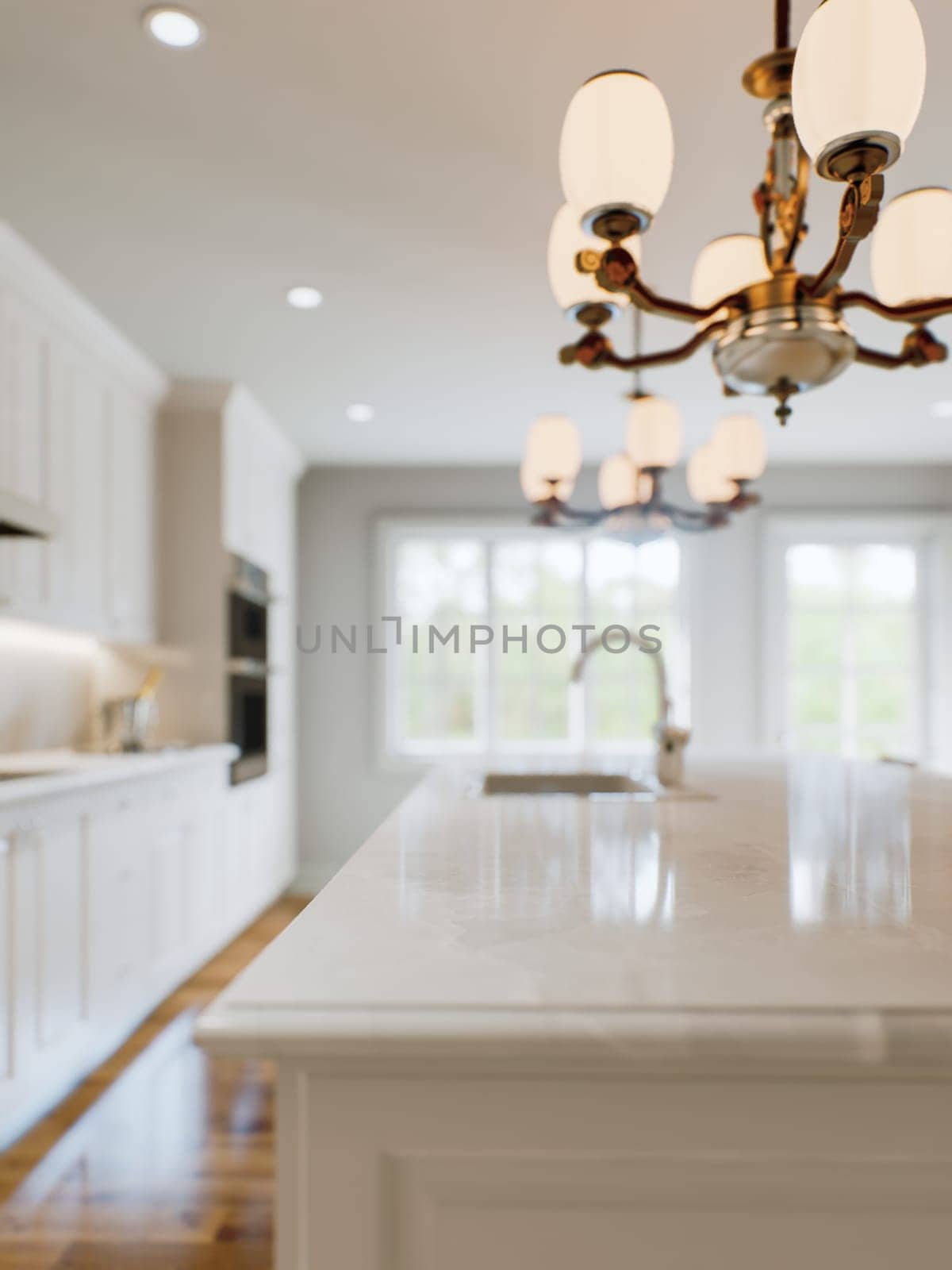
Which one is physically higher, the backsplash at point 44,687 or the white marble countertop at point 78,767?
the backsplash at point 44,687

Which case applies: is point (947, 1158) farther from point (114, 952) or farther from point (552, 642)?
point (552, 642)

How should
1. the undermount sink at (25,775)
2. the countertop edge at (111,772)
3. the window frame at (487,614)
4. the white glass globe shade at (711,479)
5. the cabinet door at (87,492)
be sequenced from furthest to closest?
the window frame at (487,614) → the cabinet door at (87,492) → the white glass globe shade at (711,479) → the undermount sink at (25,775) → the countertop edge at (111,772)

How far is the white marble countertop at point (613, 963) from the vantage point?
61cm

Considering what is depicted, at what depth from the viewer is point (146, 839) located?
337 centimetres

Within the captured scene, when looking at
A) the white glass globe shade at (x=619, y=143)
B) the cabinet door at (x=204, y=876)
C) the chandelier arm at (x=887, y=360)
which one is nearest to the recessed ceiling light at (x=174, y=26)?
the white glass globe shade at (x=619, y=143)

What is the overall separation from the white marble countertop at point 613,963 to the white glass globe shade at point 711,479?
1767mm

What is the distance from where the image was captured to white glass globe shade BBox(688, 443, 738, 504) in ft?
9.46

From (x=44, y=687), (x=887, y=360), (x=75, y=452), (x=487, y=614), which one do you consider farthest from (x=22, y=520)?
(x=487, y=614)

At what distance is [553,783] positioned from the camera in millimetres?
2533

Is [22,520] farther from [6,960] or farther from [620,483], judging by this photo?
[620,483]

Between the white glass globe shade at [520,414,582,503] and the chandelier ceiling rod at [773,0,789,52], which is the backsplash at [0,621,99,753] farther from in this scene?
the chandelier ceiling rod at [773,0,789,52]

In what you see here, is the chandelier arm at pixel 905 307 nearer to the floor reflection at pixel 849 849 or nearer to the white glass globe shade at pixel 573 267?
the white glass globe shade at pixel 573 267

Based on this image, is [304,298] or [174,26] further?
[304,298]

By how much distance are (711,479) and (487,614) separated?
3.13 meters
